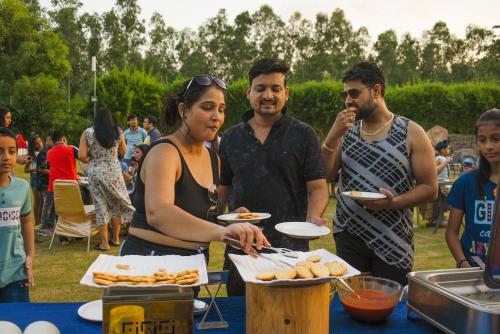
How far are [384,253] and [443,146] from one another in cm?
706

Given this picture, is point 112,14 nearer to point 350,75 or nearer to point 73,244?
point 73,244

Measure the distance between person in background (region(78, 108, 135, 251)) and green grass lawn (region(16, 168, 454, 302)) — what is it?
0.46 meters

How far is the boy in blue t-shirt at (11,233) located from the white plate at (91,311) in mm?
1001

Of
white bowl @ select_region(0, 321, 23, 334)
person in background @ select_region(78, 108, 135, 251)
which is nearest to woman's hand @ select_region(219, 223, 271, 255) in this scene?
white bowl @ select_region(0, 321, 23, 334)

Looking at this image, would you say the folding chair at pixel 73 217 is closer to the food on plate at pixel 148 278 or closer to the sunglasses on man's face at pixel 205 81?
the sunglasses on man's face at pixel 205 81

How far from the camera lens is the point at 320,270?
1.28 metres

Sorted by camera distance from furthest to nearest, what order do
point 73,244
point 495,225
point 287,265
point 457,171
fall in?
point 457,171, point 73,244, point 287,265, point 495,225

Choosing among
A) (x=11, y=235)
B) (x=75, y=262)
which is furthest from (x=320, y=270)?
(x=75, y=262)

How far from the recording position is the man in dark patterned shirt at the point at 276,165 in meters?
2.44

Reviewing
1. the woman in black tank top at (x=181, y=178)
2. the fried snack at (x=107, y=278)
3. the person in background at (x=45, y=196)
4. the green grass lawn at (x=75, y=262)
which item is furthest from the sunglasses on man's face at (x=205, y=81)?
the person in background at (x=45, y=196)

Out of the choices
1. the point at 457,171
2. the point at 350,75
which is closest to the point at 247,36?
the point at 457,171

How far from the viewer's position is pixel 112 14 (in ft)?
157

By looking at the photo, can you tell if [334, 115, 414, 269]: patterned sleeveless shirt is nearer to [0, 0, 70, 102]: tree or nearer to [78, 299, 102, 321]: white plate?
[78, 299, 102, 321]: white plate

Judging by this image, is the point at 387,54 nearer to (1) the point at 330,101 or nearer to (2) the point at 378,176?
(1) the point at 330,101
